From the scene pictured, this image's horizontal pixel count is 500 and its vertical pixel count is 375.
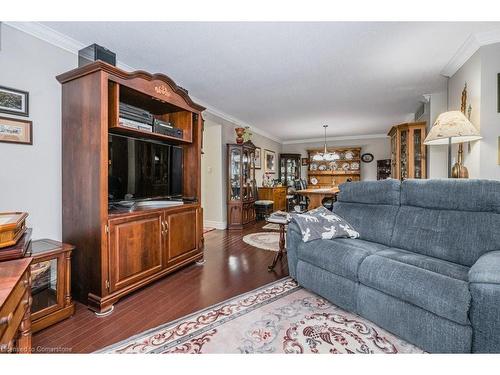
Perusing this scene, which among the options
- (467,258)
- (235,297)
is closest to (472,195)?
(467,258)

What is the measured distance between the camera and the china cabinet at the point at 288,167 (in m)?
8.30

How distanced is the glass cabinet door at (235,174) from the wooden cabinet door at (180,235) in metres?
2.35

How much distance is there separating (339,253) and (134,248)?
1.76m

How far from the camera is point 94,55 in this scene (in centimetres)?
211

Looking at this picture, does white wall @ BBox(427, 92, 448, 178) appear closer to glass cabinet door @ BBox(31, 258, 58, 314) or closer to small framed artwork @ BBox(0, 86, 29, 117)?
glass cabinet door @ BBox(31, 258, 58, 314)

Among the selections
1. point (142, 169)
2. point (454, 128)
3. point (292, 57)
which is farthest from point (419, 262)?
point (142, 169)

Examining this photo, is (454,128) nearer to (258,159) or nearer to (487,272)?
(487,272)

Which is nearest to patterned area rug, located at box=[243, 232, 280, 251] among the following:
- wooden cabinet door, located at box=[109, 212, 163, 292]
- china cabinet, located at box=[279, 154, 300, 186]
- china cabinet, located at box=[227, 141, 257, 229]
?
china cabinet, located at box=[227, 141, 257, 229]

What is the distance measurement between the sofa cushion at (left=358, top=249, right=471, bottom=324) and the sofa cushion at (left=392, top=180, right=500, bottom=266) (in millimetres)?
131

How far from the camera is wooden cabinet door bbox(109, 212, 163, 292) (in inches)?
79.7

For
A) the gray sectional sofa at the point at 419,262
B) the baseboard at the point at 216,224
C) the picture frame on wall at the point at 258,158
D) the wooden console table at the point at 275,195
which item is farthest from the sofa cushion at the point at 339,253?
the picture frame on wall at the point at 258,158

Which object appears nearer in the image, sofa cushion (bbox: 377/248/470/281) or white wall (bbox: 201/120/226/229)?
sofa cushion (bbox: 377/248/470/281)
